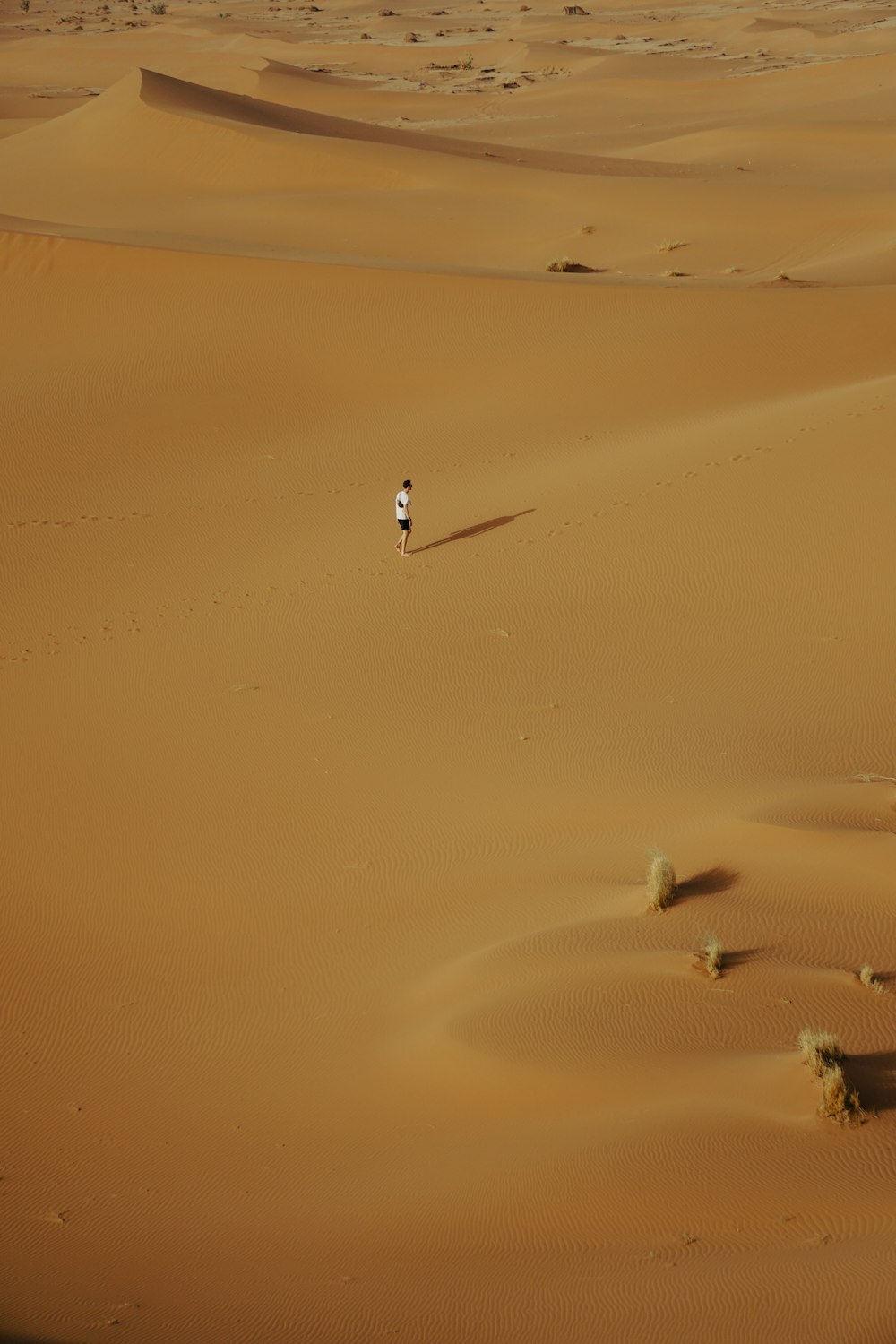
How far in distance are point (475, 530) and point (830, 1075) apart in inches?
368

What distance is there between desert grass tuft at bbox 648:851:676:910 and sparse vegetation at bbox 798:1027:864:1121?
5.15 ft

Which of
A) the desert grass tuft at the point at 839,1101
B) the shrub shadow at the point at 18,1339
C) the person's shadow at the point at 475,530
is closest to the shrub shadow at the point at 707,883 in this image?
the desert grass tuft at the point at 839,1101

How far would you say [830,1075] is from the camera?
17.8 feet

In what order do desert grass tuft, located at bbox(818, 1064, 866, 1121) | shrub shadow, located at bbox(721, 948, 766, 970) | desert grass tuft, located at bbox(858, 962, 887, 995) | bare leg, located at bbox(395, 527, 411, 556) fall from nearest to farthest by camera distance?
desert grass tuft, located at bbox(818, 1064, 866, 1121)
desert grass tuft, located at bbox(858, 962, 887, 995)
shrub shadow, located at bbox(721, 948, 766, 970)
bare leg, located at bbox(395, 527, 411, 556)

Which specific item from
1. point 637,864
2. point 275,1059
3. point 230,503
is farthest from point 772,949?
point 230,503

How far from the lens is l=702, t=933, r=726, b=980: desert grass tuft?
6469 millimetres

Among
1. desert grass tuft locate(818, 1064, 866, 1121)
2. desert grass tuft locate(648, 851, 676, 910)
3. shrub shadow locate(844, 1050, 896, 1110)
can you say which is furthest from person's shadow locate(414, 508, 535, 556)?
desert grass tuft locate(818, 1064, 866, 1121)

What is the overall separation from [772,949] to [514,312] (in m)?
14.1

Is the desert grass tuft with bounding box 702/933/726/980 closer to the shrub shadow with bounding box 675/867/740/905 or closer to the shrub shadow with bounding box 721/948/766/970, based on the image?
the shrub shadow with bounding box 721/948/766/970

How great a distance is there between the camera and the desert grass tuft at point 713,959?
647cm

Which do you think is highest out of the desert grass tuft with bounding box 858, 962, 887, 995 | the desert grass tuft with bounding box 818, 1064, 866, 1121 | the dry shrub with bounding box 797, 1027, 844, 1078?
the desert grass tuft with bounding box 858, 962, 887, 995

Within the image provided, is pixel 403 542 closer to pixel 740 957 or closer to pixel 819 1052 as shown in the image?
pixel 740 957

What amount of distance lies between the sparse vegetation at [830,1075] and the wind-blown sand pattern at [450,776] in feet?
0.24

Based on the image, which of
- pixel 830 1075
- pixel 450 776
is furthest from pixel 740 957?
pixel 450 776
